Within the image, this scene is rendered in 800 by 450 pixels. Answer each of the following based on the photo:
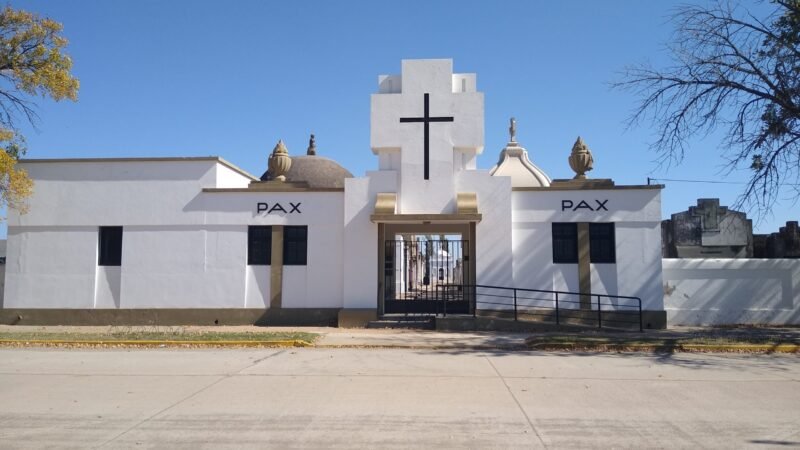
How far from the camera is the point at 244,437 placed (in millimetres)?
6059

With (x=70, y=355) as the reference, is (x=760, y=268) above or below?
above

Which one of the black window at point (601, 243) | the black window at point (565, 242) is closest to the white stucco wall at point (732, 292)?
the black window at point (601, 243)

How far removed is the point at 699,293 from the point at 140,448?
17.4m

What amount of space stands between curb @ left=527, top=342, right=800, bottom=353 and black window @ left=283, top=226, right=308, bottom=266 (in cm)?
778

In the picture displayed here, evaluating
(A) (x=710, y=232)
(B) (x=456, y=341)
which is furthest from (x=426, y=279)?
(A) (x=710, y=232)

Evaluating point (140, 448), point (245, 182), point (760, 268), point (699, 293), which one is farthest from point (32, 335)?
point (760, 268)

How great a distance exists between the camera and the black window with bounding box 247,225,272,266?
17922 mm

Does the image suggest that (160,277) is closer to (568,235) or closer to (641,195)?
(568,235)

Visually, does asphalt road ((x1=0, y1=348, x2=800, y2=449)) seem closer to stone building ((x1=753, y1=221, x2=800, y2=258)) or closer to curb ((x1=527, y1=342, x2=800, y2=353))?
curb ((x1=527, y1=342, x2=800, y2=353))

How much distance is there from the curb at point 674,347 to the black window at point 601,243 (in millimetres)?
5174

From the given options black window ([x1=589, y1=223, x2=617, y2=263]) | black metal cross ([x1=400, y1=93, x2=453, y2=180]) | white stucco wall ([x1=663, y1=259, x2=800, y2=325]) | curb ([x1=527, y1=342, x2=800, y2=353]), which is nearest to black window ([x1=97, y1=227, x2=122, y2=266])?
black metal cross ([x1=400, y1=93, x2=453, y2=180])

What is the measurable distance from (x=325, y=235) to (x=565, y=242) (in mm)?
7011

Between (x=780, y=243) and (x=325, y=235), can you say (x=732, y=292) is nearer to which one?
(x=780, y=243)

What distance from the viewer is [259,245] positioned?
17984 millimetres
